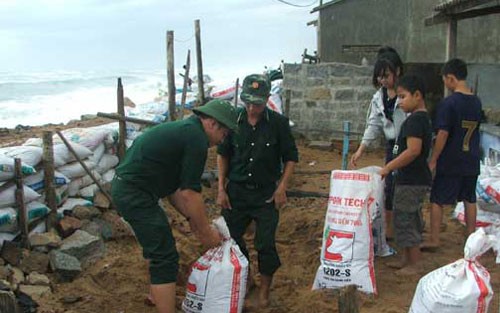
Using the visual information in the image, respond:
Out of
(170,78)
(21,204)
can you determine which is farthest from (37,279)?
(170,78)

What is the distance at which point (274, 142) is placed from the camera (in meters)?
3.90

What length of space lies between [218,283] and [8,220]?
196 cm

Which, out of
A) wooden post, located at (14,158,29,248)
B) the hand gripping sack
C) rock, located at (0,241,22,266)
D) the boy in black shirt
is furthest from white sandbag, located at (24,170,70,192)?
the boy in black shirt

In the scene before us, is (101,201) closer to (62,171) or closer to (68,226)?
(62,171)

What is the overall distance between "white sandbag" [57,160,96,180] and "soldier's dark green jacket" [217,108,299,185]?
2140 mm

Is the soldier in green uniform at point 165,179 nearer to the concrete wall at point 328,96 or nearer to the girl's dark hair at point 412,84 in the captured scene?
the girl's dark hair at point 412,84

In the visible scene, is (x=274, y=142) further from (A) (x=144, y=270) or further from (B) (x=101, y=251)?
(B) (x=101, y=251)

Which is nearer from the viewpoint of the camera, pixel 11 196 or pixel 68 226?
pixel 11 196

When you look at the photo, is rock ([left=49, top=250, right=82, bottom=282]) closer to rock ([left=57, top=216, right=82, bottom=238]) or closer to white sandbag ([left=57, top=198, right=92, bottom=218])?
rock ([left=57, top=216, right=82, bottom=238])

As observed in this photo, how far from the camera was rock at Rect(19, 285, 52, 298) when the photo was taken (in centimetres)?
394

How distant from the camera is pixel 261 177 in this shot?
3.89 meters

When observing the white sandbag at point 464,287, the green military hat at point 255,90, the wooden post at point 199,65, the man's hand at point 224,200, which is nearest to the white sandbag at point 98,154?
the man's hand at point 224,200

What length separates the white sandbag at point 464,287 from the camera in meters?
2.87

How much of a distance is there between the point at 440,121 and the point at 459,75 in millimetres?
403
